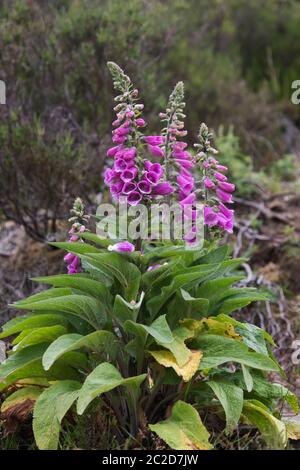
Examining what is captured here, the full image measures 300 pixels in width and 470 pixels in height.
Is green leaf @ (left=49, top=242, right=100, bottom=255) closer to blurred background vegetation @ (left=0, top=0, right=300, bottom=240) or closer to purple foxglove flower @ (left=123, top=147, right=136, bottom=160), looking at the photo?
purple foxglove flower @ (left=123, top=147, right=136, bottom=160)

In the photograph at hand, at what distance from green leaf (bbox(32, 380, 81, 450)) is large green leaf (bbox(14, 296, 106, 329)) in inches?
11.8

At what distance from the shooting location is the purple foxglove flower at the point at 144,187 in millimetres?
2897

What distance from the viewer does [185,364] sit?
2.76 metres

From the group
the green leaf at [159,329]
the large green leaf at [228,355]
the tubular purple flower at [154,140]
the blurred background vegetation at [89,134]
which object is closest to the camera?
the green leaf at [159,329]

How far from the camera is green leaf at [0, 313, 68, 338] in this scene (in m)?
2.98

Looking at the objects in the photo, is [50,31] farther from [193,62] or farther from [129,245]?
[129,245]

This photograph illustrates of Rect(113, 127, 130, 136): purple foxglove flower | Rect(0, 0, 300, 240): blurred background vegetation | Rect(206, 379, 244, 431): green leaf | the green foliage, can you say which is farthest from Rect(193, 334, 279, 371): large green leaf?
Rect(0, 0, 300, 240): blurred background vegetation

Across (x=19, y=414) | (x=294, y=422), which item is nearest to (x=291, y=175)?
(x=294, y=422)

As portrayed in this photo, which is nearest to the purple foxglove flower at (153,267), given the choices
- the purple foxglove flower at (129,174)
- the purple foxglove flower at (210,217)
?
the purple foxglove flower at (210,217)

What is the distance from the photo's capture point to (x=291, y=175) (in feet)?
23.3

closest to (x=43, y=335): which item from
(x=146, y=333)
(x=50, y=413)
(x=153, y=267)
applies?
(x=50, y=413)

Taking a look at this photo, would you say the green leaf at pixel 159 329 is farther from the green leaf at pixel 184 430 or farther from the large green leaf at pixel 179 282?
the green leaf at pixel 184 430

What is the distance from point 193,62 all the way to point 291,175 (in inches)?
80.5

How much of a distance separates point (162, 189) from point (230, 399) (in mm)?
875
